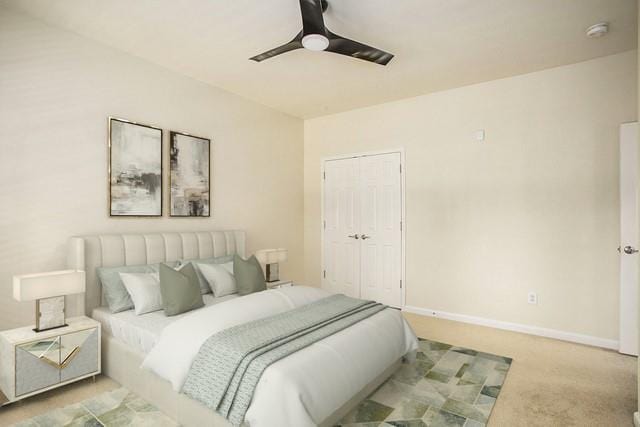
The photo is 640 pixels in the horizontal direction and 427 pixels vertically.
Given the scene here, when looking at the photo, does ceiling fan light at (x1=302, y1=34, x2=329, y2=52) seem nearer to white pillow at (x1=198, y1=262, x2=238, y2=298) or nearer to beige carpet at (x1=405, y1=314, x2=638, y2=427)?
white pillow at (x1=198, y1=262, x2=238, y2=298)

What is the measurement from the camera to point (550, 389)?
2.67 meters

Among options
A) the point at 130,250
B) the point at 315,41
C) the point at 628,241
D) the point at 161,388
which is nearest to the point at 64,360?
the point at 161,388

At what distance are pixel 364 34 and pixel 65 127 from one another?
265 centimetres

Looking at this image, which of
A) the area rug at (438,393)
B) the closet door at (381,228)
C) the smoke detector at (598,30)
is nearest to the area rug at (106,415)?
the area rug at (438,393)

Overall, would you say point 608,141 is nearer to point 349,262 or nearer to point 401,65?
point 401,65

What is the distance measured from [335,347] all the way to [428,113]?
339cm

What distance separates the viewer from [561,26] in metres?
2.91

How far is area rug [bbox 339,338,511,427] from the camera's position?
2.26 meters

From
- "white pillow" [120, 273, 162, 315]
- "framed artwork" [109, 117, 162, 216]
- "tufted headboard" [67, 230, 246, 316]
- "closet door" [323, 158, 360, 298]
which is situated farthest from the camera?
"closet door" [323, 158, 360, 298]

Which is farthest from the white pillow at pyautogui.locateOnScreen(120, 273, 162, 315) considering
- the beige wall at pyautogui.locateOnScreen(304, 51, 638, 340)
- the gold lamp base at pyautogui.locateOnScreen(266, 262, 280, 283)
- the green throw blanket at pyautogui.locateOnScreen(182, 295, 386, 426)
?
the beige wall at pyautogui.locateOnScreen(304, 51, 638, 340)

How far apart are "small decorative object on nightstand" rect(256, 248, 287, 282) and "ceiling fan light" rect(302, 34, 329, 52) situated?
2490mm

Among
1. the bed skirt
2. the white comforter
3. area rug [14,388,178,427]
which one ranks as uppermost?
the white comforter

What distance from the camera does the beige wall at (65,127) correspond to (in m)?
2.75

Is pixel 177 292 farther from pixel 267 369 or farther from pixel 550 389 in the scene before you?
pixel 550 389
